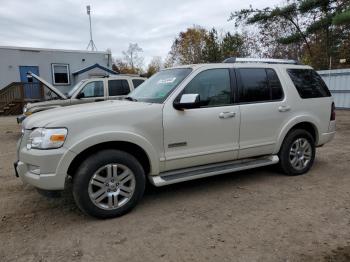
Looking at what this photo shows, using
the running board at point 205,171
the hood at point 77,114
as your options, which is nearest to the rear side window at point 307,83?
the running board at point 205,171

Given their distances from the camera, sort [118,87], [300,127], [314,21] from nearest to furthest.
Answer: [300,127], [118,87], [314,21]

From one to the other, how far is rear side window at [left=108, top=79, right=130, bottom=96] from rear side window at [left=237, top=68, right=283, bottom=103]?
5.59 metres

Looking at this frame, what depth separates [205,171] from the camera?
445 centimetres

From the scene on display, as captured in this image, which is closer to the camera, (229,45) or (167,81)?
(167,81)

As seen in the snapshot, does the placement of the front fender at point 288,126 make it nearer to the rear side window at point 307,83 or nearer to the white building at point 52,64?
the rear side window at point 307,83

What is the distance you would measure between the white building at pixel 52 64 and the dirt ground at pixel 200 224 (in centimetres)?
1770

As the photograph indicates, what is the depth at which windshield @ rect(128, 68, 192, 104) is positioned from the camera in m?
4.41

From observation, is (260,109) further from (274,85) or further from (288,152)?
(288,152)

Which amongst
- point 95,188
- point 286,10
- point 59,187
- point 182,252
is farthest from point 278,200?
point 286,10

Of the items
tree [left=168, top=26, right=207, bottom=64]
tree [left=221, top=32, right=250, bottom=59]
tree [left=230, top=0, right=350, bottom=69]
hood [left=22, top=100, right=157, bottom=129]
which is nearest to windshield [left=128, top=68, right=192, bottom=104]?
hood [left=22, top=100, right=157, bottom=129]

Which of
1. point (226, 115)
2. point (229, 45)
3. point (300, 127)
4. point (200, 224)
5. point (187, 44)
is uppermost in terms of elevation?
point (187, 44)

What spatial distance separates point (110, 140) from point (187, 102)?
3.53ft

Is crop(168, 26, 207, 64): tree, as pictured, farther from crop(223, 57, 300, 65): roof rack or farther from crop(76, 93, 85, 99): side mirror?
crop(223, 57, 300, 65): roof rack

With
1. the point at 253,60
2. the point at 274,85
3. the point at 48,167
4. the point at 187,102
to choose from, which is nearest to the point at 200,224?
the point at 187,102
